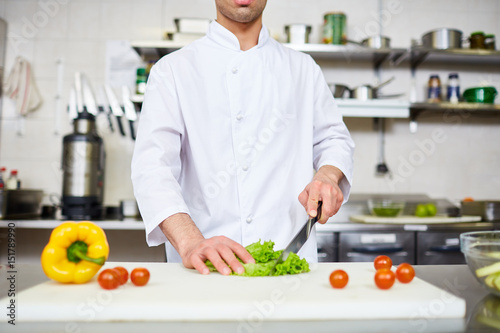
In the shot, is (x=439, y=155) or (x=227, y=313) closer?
(x=227, y=313)

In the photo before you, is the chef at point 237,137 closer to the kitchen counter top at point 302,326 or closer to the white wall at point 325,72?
the kitchen counter top at point 302,326

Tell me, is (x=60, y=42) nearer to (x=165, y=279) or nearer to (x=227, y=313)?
(x=165, y=279)

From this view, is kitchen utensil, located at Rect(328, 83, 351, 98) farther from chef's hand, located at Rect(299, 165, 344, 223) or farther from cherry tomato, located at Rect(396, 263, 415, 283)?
cherry tomato, located at Rect(396, 263, 415, 283)

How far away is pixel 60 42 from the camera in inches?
108

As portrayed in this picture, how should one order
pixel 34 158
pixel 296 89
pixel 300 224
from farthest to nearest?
pixel 34 158 < pixel 296 89 < pixel 300 224

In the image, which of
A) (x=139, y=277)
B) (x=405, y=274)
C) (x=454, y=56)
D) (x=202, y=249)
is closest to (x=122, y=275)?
(x=139, y=277)

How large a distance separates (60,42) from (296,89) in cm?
204

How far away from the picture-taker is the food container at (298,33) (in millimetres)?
2539

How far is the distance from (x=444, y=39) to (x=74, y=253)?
2475mm

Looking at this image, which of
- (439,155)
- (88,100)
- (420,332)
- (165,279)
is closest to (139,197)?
(165,279)

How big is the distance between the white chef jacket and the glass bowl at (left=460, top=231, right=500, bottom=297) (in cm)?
42

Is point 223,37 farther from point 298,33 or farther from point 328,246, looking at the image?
point 298,33

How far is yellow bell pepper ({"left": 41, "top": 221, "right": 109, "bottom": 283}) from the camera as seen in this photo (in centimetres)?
78

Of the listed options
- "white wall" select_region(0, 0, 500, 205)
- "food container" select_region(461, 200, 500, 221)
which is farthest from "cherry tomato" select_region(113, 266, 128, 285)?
"food container" select_region(461, 200, 500, 221)
